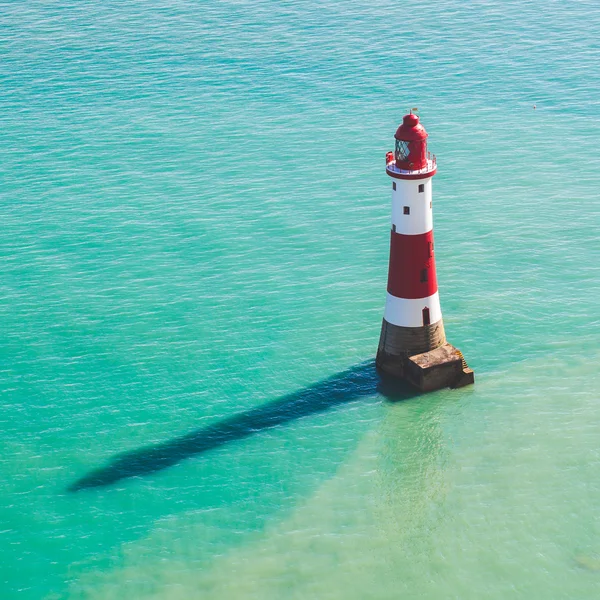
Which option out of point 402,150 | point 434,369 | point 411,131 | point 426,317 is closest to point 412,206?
point 402,150

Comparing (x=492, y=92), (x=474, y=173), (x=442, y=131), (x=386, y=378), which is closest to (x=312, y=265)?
(x=386, y=378)

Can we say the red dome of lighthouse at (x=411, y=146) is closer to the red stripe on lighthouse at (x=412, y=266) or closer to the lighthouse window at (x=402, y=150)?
the lighthouse window at (x=402, y=150)

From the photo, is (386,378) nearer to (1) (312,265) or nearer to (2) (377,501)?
(2) (377,501)

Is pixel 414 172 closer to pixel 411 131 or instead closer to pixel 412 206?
pixel 412 206

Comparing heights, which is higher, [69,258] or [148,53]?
[148,53]

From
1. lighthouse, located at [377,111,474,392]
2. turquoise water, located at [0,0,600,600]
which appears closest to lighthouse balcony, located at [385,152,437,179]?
lighthouse, located at [377,111,474,392]

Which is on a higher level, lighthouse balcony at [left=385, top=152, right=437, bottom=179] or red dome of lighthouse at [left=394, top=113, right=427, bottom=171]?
red dome of lighthouse at [left=394, top=113, right=427, bottom=171]

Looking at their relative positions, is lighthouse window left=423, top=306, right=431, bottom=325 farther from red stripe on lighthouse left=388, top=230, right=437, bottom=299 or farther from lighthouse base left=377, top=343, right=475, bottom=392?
lighthouse base left=377, top=343, right=475, bottom=392

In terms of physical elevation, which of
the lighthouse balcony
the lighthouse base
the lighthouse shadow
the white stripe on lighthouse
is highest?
the lighthouse balcony

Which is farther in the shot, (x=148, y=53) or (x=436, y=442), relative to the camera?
(x=148, y=53)
